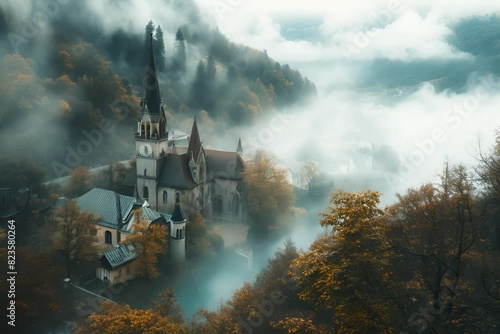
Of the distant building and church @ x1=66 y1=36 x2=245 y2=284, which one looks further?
church @ x1=66 y1=36 x2=245 y2=284

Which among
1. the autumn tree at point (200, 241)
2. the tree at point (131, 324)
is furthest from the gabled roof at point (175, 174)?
the tree at point (131, 324)

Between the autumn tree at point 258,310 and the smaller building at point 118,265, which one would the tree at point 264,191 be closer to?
the smaller building at point 118,265

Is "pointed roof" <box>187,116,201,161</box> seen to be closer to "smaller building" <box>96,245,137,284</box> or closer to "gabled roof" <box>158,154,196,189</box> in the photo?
"gabled roof" <box>158,154,196,189</box>

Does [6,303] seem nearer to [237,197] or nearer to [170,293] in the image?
[170,293]

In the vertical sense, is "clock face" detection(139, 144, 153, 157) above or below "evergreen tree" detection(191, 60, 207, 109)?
below

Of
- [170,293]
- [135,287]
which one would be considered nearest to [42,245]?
[135,287]

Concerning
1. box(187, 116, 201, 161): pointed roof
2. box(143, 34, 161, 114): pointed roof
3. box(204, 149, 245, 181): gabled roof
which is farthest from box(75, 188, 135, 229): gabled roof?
box(204, 149, 245, 181): gabled roof

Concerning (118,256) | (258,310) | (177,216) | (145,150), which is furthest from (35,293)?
(145,150)

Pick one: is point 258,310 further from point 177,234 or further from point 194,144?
point 194,144
